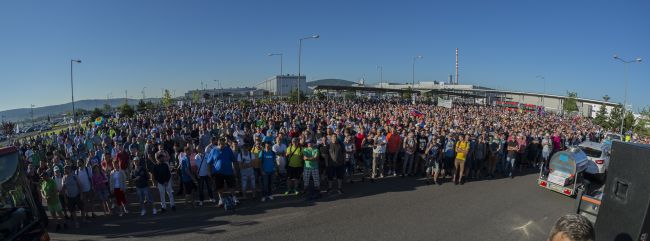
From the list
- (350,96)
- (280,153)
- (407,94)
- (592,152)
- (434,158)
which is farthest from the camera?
(350,96)

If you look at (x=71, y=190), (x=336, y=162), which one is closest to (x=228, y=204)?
(x=336, y=162)

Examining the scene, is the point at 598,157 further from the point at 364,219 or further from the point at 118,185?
the point at 118,185

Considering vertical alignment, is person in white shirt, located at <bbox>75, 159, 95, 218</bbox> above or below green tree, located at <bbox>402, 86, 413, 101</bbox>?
below

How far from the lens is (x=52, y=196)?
720 centimetres

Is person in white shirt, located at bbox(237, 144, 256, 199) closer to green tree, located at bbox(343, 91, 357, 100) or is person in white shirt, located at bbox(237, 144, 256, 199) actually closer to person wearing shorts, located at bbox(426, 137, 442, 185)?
person wearing shorts, located at bbox(426, 137, 442, 185)

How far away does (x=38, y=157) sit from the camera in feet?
41.3

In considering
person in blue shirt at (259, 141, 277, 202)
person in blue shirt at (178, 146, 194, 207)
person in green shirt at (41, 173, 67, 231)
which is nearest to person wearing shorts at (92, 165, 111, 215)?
person in green shirt at (41, 173, 67, 231)

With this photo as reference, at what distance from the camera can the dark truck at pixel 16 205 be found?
416 cm

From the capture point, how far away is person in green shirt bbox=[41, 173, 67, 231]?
7.14 m

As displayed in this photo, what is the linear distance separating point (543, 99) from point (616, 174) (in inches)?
3663

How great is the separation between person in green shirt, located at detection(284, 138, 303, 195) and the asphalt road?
615 mm

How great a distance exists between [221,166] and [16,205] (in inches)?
152

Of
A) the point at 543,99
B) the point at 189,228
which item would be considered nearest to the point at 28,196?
the point at 189,228

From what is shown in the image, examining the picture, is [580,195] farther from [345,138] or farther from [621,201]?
[345,138]
